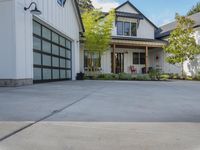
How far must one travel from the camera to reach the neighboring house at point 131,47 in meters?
22.5

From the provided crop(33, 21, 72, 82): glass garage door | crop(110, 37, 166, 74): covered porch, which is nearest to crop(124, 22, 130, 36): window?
crop(110, 37, 166, 74): covered porch

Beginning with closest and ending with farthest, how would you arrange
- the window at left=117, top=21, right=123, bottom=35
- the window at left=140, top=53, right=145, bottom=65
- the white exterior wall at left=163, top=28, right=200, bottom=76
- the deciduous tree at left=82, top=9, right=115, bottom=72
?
1. the deciduous tree at left=82, top=9, right=115, bottom=72
2. the white exterior wall at left=163, top=28, right=200, bottom=76
3. the window at left=117, top=21, right=123, bottom=35
4. the window at left=140, top=53, right=145, bottom=65

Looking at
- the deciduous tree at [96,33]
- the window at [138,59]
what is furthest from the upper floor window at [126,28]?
the deciduous tree at [96,33]

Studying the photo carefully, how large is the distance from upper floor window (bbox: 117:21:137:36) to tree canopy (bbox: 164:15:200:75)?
4.36 metres

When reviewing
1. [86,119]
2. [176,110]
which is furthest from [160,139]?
[176,110]

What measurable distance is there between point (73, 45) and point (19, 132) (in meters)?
14.3

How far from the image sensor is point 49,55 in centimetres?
1230

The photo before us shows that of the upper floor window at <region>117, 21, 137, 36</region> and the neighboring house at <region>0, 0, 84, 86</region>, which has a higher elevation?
the upper floor window at <region>117, 21, 137, 36</region>

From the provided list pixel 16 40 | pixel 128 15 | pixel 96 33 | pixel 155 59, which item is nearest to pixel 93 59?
pixel 96 33

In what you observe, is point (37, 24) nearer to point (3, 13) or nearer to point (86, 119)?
point (3, 13)

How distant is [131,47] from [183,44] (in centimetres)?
514

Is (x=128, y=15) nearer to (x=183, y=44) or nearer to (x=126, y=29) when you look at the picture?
(x=126, y=29)

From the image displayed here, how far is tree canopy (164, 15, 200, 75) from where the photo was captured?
19750mm

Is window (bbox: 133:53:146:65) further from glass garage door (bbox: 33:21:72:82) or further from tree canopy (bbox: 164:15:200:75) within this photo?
glass garage door (bbox: 33:21:72:82)
